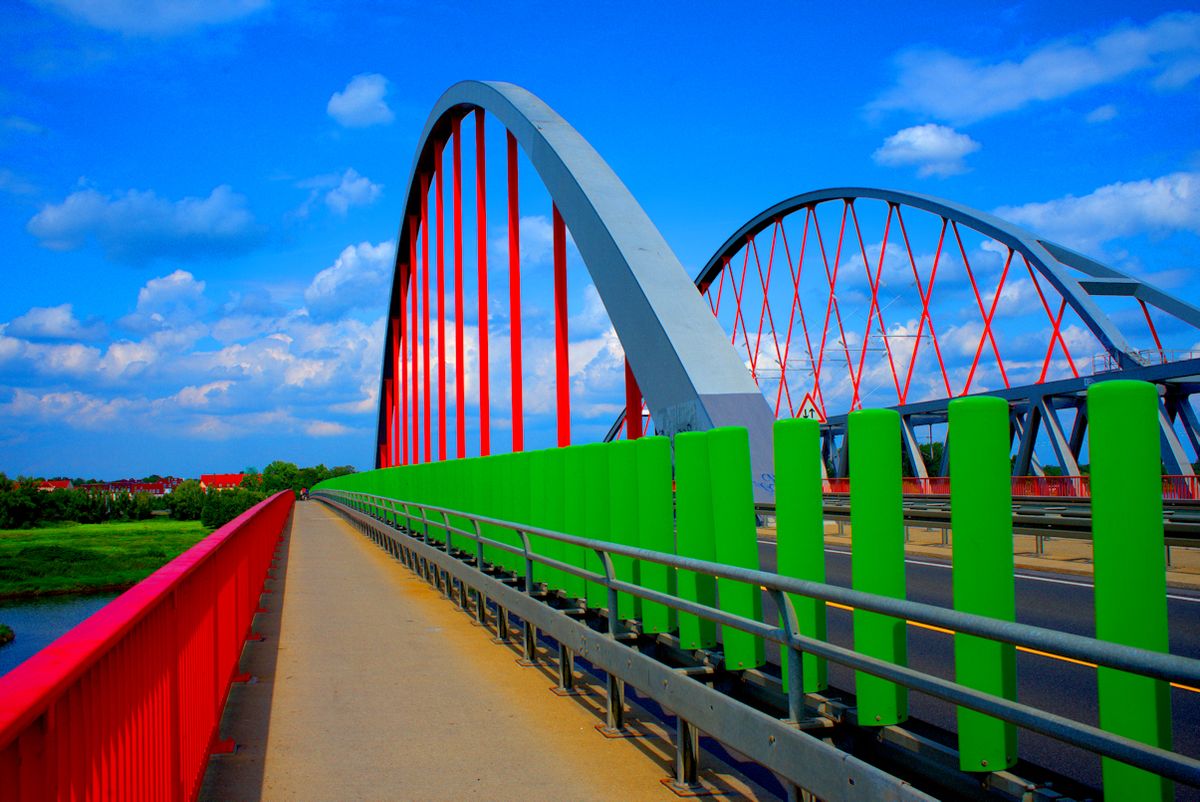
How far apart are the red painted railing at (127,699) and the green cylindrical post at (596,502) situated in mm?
2510

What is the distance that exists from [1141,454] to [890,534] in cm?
116

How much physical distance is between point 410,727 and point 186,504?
11867 centimetres

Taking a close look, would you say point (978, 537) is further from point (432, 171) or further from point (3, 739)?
point (432, 171)

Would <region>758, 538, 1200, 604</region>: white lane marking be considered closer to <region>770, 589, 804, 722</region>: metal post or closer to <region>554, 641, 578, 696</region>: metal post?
<region>554, 641, 578, 696</region>: metal post

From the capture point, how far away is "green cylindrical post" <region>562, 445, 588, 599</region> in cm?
797

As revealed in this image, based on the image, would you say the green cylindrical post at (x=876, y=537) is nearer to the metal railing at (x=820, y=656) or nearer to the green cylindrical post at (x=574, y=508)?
the metal railing at (x=820, y=656)

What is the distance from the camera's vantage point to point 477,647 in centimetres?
916

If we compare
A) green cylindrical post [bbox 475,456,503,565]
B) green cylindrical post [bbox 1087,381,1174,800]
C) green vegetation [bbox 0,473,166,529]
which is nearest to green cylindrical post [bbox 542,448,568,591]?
green cylindrical post [bbox 475,456,503,565]

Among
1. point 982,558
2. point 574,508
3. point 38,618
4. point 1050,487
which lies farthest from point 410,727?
point 38,618

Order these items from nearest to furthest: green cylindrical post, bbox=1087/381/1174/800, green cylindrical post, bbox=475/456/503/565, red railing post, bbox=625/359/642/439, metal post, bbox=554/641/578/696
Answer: green cylindrical post, bbox=1087/381/1174/800 → metal post, bbox=554/641/578/696 → green cylindrical post, bbox=475/456/503/565 → red railing post, bbox=625/359/642/439

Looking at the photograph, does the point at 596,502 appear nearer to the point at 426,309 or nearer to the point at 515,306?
the point at 515,306

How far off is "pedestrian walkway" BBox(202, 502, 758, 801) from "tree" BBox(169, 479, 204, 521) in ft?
356

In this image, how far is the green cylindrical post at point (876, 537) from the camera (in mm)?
3873

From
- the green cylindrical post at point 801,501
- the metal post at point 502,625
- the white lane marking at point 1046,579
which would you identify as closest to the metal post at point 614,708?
the green cylindrical post at point 801,501
